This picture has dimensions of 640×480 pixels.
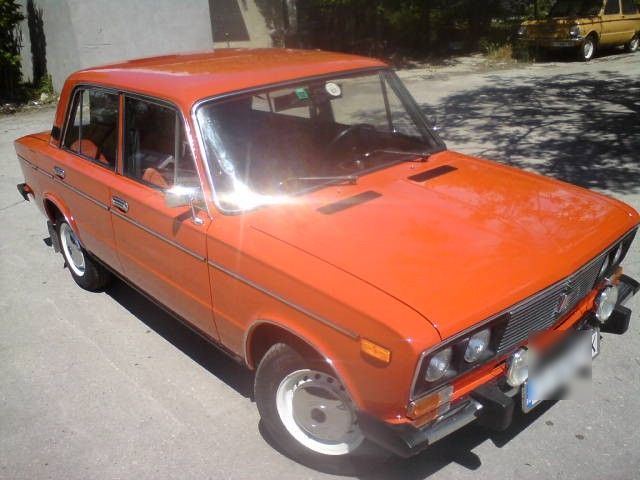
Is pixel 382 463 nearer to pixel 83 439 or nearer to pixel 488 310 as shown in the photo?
pixel 488 310

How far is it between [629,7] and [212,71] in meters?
15.7

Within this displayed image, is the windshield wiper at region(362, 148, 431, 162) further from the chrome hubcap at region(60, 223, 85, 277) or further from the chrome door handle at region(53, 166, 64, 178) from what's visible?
the chrome hubcap at region(60, 223, 85, 277)

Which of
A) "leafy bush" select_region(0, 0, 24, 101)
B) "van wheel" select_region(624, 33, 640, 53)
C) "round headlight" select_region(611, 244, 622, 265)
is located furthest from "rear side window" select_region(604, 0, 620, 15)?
"round headlight" select_region(611, 244, 622, 265)

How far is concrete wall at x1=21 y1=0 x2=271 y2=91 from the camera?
1174cm

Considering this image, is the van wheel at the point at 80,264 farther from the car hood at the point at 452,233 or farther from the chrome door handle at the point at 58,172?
the car hood at the point at 452,233

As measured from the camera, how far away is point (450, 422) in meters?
2.45

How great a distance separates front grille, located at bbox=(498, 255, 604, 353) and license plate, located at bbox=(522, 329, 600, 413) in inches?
7.4

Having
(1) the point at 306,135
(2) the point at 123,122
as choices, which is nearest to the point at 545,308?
(1) the point at 306,135

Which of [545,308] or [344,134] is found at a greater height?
[344,134]

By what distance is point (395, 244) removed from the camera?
2.68 meters

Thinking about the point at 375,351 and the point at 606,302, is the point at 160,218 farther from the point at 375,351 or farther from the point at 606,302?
the point at 606,302

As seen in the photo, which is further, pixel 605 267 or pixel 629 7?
pixel 629 7

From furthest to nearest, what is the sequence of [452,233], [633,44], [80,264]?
[633,44]
[80,264]
[452,233]

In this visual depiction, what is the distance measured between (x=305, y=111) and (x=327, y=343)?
171 cm
